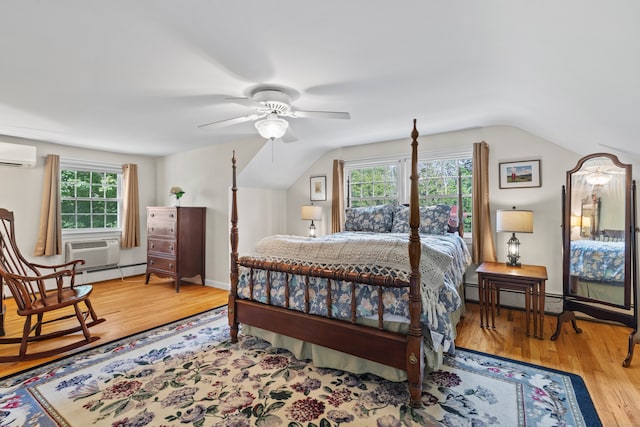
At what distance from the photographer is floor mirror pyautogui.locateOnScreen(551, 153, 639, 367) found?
254cm

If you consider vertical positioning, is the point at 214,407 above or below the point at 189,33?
below

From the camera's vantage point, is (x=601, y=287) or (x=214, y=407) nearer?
(x=214, y=407)

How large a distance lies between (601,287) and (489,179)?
158 centimetres

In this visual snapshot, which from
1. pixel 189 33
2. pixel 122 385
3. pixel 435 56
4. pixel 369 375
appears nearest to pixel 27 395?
pixel 122 385

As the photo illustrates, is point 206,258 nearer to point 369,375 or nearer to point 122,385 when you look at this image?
point 122,385

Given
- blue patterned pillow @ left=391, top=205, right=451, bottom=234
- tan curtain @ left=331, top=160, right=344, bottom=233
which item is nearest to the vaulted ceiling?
blue patterned pillow @ left=391, top=205, right=451, bottom=234

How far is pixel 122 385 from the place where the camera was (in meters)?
2.08

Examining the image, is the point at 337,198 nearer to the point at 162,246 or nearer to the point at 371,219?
the point at 371,219

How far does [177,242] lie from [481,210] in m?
4.23

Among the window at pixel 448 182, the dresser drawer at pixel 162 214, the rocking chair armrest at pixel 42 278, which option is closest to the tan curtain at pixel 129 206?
the dresser drawer at pixel 162 214

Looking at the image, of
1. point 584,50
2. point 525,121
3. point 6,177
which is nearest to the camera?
point 584,50

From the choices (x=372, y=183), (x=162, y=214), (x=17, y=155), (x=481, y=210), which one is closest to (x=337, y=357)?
(x=481, y=210)

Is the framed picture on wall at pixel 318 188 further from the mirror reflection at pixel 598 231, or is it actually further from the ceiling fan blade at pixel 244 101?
the mirror reflection at pixel 598 231

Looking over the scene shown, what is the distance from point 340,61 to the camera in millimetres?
2145
